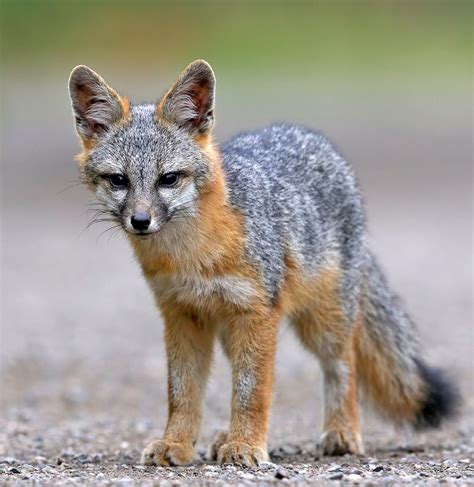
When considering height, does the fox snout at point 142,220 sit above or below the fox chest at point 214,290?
above

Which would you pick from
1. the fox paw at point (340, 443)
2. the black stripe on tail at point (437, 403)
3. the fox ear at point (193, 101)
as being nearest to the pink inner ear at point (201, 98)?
the fox ear at point (193, 101)

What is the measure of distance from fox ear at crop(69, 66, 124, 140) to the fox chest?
981 millimetres

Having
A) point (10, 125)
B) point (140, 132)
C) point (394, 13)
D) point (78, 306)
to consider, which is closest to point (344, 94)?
point (394, 13)

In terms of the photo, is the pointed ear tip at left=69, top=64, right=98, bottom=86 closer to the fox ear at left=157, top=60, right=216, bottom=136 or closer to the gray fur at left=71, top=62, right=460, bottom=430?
the gray fur at left=71, top=62, right=460, bottom=430

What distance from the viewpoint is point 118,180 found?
6.62 metres

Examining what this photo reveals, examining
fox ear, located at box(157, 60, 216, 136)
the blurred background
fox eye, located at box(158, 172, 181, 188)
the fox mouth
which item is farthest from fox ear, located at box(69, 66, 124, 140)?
the blurred background

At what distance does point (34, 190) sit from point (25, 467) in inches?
642

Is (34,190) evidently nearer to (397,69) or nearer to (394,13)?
(397,69)

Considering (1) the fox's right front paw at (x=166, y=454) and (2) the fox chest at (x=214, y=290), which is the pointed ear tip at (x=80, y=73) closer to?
(2) the fox chest at (x=214, y=290)

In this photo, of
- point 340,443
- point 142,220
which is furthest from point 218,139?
point 142,220

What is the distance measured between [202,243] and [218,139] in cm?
1054

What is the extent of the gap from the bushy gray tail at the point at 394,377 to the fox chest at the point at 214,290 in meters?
1.55

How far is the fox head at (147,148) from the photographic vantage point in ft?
21.2

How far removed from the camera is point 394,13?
36.1 m
